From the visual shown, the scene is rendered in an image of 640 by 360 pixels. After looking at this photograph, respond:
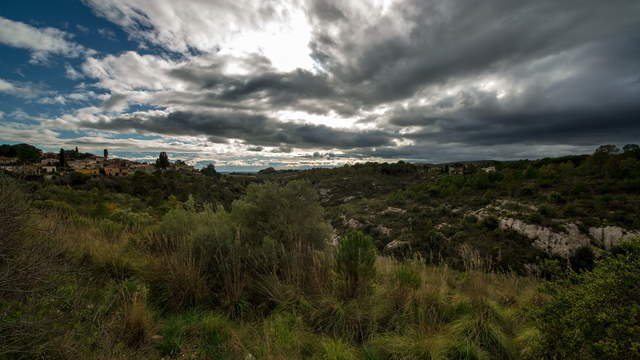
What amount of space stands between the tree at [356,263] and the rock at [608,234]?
18476mm

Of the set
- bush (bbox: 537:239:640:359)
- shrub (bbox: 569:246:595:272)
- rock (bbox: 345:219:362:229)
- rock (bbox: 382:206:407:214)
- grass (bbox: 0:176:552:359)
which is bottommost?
rock (bbox: 345:219:362:229)

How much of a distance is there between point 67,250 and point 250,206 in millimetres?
3106

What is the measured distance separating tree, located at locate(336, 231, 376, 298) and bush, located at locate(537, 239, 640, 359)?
2.02m

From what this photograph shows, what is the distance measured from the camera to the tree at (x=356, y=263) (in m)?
3.78

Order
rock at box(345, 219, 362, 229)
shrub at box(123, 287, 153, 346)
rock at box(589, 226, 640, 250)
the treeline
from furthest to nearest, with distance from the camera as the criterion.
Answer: rock at box(345, 219, 362, 229), rock at box(589, 226, 640, 250), shrub at box(123, 287, 153, 346), the treeline

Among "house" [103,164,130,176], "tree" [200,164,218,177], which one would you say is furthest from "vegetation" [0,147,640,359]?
"tree" [200,164,218,177]

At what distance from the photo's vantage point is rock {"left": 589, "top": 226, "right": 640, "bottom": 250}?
13.9 meters

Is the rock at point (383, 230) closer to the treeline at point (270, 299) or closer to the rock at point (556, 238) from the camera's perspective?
the rock at point (556, 238)

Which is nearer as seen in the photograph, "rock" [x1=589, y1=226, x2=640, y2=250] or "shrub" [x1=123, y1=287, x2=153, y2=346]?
"shrub" [x1=123, y1=287, x2=153, y2=346]

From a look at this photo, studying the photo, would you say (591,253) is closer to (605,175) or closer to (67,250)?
(605,175)

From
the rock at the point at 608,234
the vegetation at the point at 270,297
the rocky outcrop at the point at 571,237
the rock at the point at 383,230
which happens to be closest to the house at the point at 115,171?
the vegetation at the point at 270,297

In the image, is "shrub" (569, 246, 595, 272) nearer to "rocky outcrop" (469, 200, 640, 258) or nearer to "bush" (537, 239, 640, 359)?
"rocky outcrop" (469, 200, 640, 258)

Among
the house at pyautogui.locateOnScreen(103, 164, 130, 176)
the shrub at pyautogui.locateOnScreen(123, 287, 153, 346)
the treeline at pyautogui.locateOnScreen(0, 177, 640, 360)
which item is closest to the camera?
the treeline at pyautogui.locateOnScreen(0, 177, 640, 360)

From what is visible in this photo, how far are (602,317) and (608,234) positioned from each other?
1951 cm
